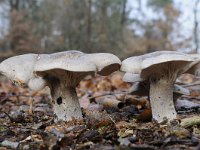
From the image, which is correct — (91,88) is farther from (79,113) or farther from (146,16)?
(146,16)

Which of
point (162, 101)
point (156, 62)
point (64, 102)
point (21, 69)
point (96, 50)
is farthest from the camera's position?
point (96, 50)

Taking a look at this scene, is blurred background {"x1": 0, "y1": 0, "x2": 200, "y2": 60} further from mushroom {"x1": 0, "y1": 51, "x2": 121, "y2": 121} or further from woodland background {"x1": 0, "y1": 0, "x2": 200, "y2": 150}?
mushroom {"x1": 0, "y1": 51, "x2": 121, "y2": 121}

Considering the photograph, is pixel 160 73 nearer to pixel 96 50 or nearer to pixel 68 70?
pixel 68 70

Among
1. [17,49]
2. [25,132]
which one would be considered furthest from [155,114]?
[17,49]

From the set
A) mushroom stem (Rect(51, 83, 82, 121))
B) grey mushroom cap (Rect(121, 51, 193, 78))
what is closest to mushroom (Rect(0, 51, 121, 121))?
mushroom stem (Rect(51, 83, 82, 121))

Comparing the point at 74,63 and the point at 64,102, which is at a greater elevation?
the point at 74,63

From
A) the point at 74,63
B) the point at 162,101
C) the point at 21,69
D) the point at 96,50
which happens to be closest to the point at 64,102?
the point at 21,69

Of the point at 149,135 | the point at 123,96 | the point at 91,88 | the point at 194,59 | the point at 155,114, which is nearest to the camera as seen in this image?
the point at 149,135
